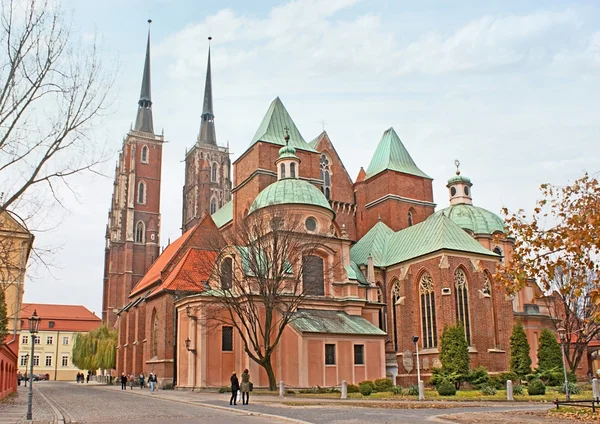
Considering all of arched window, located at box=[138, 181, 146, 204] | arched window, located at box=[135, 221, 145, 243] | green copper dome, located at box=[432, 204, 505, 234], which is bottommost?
green copper dome, located at box=[432, 204, 505, 234]

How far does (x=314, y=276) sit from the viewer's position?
1522 inches

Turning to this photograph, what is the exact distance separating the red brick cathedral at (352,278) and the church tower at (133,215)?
23.6 meters

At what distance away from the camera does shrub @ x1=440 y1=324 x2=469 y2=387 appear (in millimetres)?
35531

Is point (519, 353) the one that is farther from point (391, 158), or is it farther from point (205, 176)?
point (205, 176)

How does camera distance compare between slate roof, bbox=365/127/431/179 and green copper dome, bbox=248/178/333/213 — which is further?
slate roof, bbox=365/127/431/179

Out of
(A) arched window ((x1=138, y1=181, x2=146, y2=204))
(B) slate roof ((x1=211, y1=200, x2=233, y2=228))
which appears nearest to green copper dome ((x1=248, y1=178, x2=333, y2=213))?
(B) slate roof ((x1=211, y1=200, x2=233, y2=228))

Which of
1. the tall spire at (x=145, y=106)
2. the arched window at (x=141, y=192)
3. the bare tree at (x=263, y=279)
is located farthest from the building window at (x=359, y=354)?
the tall spire at (x=145, y=106)

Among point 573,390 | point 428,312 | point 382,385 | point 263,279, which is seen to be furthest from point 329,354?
point 573,390

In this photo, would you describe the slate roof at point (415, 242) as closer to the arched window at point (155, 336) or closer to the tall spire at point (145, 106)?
the arched window at point (155, 336)

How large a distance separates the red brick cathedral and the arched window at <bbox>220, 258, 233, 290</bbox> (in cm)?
210

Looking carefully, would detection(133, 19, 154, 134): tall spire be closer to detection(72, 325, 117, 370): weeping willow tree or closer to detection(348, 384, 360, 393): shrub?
detection(72, 325, 117, 370): weeping willow tree

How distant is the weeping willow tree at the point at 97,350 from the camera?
55719 millimetres

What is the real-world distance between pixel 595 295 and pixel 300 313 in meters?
24.2

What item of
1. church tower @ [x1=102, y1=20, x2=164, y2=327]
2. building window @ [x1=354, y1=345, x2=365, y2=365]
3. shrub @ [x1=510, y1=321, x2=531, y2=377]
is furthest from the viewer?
church tower @ [x1=102, y1=20, x2=164, y2=327]
